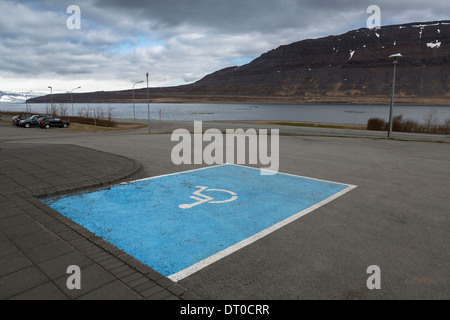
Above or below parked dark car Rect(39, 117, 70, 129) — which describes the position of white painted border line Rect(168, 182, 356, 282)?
below

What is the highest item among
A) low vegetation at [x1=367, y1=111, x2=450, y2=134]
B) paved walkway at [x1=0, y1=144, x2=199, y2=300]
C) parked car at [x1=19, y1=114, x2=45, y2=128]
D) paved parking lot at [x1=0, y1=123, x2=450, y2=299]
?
parked car at [x1=19, y1=114, x2=45, y2=128]

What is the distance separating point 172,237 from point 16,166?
25.1 feet

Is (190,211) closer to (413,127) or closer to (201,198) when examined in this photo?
(201,198)

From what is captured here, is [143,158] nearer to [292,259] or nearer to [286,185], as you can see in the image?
[286,185]

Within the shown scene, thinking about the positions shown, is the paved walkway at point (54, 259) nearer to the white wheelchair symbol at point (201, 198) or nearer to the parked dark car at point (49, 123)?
the white wheelchair symbol at point (201, 198)

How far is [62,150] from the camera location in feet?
42.2

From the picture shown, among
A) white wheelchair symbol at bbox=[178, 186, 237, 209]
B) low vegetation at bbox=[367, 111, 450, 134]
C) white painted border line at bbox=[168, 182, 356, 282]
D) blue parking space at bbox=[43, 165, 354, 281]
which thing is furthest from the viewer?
low vegetation at bbox=[367, 111, 450, 134]

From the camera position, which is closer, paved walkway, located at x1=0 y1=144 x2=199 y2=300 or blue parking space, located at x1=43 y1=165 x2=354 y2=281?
paved walkway, located at x1=0 y1=144 x2=199 y2=300

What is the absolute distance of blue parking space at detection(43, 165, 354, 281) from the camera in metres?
4.60

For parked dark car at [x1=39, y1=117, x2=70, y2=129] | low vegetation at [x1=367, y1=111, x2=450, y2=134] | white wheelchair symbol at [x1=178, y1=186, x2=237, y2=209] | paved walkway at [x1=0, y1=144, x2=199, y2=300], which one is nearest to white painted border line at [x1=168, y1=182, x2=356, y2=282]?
paved walkway at [x1=0, y1=144, x2=199, y2=300]

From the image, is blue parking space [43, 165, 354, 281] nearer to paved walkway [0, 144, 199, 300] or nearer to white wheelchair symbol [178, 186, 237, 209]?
white wheelchair symbol [178, 186, 237, 209]

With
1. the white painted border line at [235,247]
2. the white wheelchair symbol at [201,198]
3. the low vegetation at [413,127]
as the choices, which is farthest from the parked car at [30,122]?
the low vegetation at [413,127]
